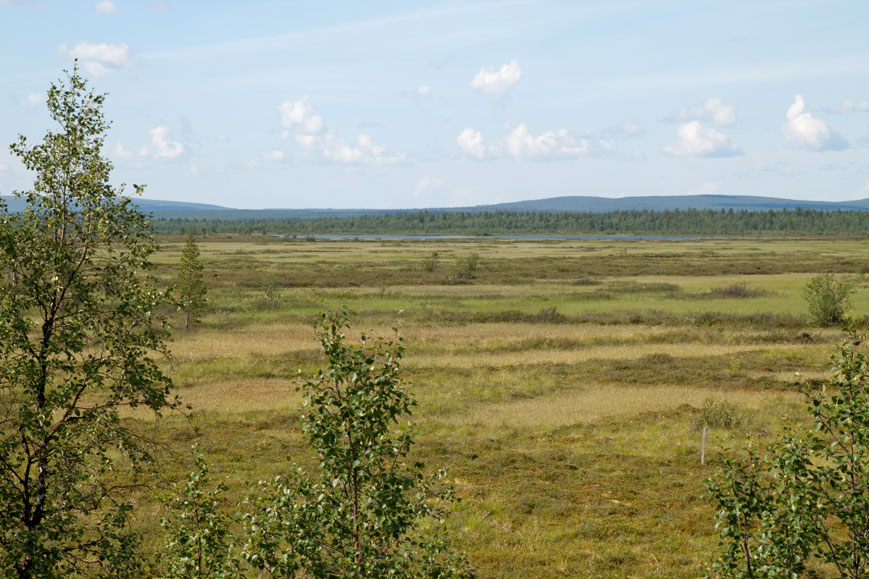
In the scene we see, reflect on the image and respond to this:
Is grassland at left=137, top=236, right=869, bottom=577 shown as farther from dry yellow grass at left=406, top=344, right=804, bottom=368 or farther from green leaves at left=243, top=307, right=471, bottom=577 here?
green leaves at left=243, top=307, right=471, bottom=577

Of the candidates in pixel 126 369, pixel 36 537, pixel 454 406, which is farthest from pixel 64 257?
pixel 454 406

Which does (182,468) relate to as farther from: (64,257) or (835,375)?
(835,375)

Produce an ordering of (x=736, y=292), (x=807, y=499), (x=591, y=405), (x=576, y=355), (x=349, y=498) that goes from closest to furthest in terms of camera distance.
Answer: (x=807, y=499) < (x=349, y=498) < (x=591, y=405) < (x=576, y=355) < (x=736, y=292)

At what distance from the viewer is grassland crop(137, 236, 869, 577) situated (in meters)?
20.9

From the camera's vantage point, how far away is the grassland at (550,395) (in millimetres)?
20859

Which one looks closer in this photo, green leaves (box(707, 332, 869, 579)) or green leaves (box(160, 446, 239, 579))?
green leaves (box(707, 332, 869, 579))

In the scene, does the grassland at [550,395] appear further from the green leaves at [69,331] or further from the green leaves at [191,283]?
the green leaves at [69,331]

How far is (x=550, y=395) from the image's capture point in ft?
123

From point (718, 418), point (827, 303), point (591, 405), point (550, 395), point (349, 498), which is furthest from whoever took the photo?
point (827, 303)

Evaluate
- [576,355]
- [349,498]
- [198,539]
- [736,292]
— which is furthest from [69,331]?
[736,292]

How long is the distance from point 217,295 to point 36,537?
67545 mm

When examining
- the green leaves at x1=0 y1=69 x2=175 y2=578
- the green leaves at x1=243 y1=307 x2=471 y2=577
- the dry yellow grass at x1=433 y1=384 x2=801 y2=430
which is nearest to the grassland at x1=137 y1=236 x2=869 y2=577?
the dry yellow grass at x1=433 y1=384 x2=801 y2=430

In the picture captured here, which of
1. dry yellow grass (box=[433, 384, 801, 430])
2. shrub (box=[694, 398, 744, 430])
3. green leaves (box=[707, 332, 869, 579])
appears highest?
green leaves (box=[707, 332, 869, 579])

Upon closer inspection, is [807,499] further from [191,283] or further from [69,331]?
[191,283]
